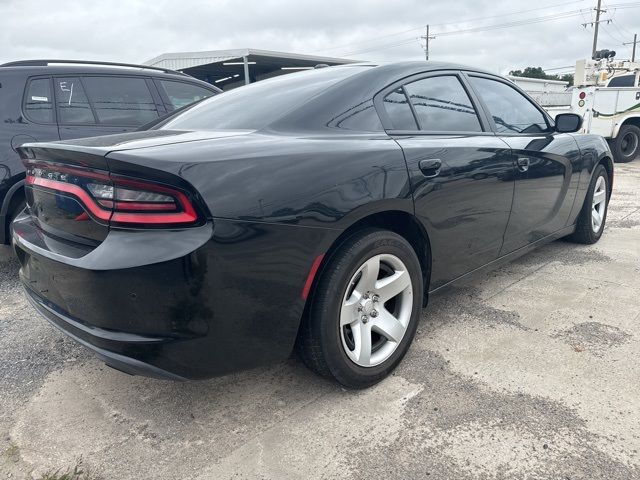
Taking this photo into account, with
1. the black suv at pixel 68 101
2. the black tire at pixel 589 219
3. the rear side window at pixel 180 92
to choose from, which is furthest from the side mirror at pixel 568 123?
the black suv at pixel 68 101

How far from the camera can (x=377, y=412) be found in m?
2.16

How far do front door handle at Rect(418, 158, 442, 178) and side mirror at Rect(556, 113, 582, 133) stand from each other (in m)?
1.82

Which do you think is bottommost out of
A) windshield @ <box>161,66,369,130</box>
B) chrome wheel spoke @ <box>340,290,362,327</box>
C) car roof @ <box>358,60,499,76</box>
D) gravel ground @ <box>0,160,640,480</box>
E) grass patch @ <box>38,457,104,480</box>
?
gravel ground @ <box>0,160,640,480</box>

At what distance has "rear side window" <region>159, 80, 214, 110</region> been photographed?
Answer: 512 centimetres

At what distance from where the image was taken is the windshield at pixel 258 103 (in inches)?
92.7

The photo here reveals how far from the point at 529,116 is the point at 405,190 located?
74.2 inches

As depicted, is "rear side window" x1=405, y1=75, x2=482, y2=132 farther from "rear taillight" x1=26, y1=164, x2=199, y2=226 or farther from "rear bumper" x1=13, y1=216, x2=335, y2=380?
"rear taillight" x1=26, y1=164, x2=199, y2=226

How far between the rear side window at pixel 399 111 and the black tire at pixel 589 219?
7.94 feet

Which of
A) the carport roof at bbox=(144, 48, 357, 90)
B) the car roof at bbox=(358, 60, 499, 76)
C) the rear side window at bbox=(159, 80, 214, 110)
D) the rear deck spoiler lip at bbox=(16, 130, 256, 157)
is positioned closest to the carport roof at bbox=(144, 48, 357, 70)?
the carport roof at bbox=(144, 48, 357, 90)

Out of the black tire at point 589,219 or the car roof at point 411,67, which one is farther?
the black tire at point 589,219

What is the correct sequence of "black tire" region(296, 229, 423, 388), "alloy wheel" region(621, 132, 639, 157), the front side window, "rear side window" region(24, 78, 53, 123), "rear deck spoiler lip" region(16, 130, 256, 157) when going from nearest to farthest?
1. "rear deck spoiler lip" region(16, 130, 256, 157)
2. "black tire" region(296, 229, 423, 388)
3. the front side window
4. "rear side window" region(24, 78, 53, 123)
5. "alloy wheel" region(621, 132, 639, 157)

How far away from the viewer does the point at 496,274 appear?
3.83 metres

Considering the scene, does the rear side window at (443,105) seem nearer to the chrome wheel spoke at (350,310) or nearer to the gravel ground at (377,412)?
the chrome wheel spoke at (350,310)

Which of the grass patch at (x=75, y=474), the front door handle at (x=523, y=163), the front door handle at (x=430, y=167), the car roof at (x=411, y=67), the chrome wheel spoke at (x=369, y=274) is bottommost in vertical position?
the grass patch at (x=75, y=474)
